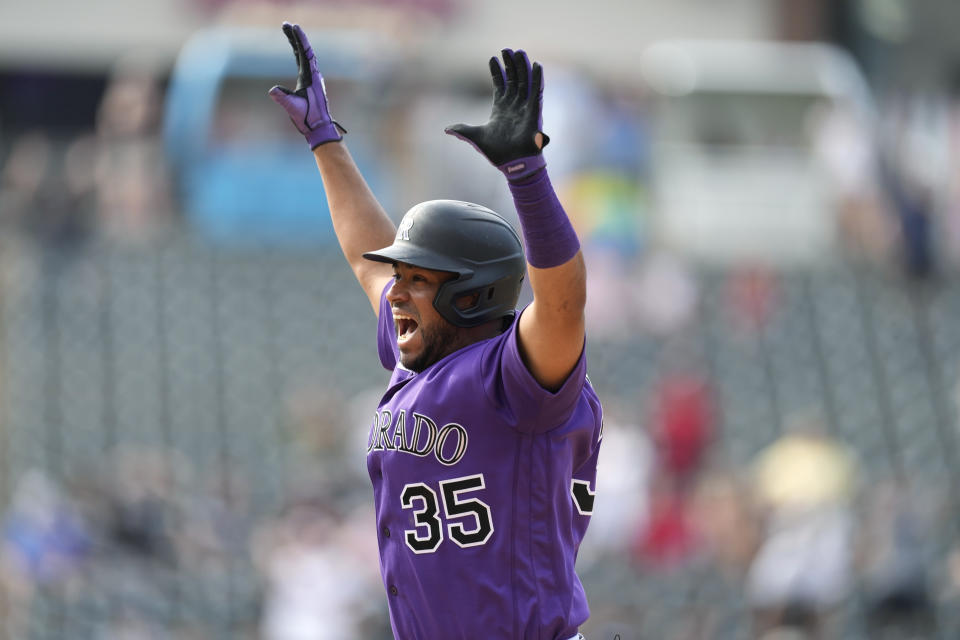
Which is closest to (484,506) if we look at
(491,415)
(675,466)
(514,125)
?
(491,415)

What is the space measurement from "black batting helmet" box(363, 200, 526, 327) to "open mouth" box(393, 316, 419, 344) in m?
0.08

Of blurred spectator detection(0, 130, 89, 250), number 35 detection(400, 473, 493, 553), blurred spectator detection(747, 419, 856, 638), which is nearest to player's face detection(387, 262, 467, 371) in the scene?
number 35 detection(400, 473, 493, 553)

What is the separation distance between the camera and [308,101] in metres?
3.55

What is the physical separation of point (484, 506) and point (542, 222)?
612 mm

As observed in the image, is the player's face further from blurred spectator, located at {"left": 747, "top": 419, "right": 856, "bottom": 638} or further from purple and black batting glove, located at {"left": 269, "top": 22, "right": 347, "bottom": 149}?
blurred spectator, located at {"left": 747, "top": 419, "right": 856, "bottom": 638}

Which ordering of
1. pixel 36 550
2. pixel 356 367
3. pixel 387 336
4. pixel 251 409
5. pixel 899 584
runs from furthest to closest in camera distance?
pixel 356 367 → pixel 251 409 → pixel 36 550 → pixel 899 584 → pixel 387 336

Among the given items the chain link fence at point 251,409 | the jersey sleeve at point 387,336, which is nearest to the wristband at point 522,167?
the jersey sleeve at point 387,336

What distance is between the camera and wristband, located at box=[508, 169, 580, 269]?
2.65m

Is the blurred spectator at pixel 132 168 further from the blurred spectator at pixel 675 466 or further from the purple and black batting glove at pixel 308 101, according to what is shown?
the purple and black batting glove at pixel 308 101

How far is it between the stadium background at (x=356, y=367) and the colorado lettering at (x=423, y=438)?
4.91 m

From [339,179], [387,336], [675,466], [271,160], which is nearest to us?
[387,336]

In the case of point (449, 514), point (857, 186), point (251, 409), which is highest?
point (857, 186)

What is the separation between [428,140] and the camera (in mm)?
11328

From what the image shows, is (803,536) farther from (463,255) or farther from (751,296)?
(463,255)
